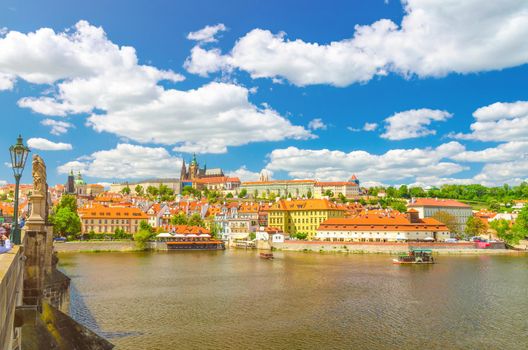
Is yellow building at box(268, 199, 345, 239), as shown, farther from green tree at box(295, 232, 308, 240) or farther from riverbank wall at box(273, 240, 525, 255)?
riverbank wall at box(273, 240, 525, 255)

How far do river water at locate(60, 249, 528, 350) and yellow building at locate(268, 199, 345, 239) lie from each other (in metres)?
48.5

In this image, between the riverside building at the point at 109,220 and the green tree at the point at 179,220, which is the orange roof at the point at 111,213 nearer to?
the riverside building at the point at 109,220

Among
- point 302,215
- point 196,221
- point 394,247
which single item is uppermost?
point 302,215

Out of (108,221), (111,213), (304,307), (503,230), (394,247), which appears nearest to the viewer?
(304,307)

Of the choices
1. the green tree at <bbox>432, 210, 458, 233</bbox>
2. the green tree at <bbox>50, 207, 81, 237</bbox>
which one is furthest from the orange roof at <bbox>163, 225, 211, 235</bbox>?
the green tree at <bbox>432, 210, 458, 233</bbox>

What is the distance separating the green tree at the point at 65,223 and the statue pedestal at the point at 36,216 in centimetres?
6944

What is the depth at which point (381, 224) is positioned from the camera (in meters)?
84.8

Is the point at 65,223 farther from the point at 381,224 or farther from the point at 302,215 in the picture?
the point at 381,224

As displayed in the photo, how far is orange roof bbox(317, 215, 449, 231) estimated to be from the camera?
8369 centimetres

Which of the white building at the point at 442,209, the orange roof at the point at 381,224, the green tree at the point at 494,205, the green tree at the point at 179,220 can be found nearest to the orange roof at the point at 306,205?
the orange roof at the point at 381,224

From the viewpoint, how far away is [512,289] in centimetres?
3850

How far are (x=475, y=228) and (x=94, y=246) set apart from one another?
7986 centimetres

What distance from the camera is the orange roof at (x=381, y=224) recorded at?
83688 millimetres

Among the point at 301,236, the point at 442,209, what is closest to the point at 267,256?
the point at 301,236
